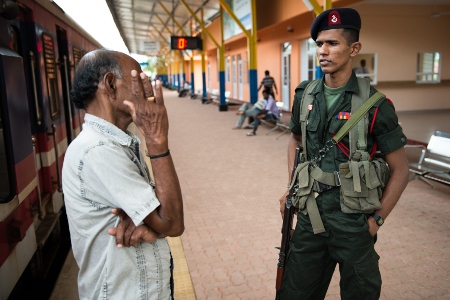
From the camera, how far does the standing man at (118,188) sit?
1319 mm

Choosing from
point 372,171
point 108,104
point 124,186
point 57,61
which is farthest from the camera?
point 57,61

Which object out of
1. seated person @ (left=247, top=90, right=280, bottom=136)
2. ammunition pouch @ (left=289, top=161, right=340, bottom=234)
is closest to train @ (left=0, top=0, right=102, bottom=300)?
ammunition pouch @ (left=289, top=161, right=340, bottom=234)

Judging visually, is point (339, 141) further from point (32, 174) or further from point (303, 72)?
point (303, 72)

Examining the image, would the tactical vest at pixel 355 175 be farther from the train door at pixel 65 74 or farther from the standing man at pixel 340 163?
the train door at pixel 65 74

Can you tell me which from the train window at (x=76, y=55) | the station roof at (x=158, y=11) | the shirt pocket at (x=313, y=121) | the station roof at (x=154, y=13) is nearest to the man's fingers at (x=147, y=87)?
the shirt pocket at (x=313, y=121)

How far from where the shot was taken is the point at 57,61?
195 inches

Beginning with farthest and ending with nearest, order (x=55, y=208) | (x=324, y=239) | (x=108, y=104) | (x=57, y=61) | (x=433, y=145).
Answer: (x=433, y=145) < (x=57, y=61) < (x=55, y=208) < (x=324, y=239) < (x=108, y=104)

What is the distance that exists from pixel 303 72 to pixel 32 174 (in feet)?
42.6

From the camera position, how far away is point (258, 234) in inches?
172

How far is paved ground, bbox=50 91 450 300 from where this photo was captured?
3324 millimetres

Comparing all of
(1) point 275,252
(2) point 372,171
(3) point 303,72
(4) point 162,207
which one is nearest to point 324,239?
(2) point 372,171

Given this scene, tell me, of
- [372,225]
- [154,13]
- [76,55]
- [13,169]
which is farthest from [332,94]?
[154,13]

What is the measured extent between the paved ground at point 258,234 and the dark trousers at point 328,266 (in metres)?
1.06

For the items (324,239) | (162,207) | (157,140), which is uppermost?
(157,140)
